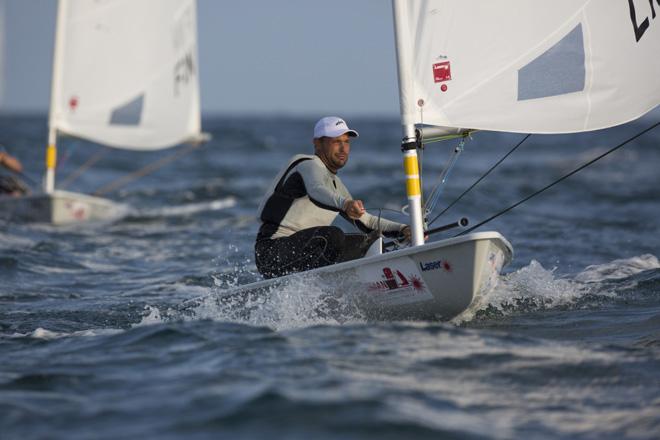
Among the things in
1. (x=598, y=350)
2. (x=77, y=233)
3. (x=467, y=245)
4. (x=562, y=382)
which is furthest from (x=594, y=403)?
(x=77, y=233)

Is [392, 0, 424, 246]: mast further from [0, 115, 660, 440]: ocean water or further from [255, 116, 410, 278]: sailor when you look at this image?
[0, 115, 660, 440]: ocean water

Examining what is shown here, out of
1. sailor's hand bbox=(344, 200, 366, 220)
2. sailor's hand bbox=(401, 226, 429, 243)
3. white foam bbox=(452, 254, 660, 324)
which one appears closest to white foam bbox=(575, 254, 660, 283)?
white foam bbox=(452, 254, 660, 324)

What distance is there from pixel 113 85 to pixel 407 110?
27.5 feet

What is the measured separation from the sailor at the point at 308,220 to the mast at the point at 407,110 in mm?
396

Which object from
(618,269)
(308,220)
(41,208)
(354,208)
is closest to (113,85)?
(41,208)

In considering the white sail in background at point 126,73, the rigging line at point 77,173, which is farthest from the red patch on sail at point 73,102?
the rigging line at point 77,173

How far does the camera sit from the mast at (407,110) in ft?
16.6

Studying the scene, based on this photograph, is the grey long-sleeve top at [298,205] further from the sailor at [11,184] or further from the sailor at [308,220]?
the sailor at [11,184]

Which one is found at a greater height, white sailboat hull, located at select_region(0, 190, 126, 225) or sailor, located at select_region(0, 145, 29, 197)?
sailor, located at select_region(0, 145, 29, 197)

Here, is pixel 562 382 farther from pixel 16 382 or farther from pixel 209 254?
pixel 209 254

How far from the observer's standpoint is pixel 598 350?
471cm

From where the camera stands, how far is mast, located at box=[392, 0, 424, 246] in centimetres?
506

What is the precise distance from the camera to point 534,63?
17.3ft

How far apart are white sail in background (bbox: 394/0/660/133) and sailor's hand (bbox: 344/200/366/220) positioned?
0.60 metres
